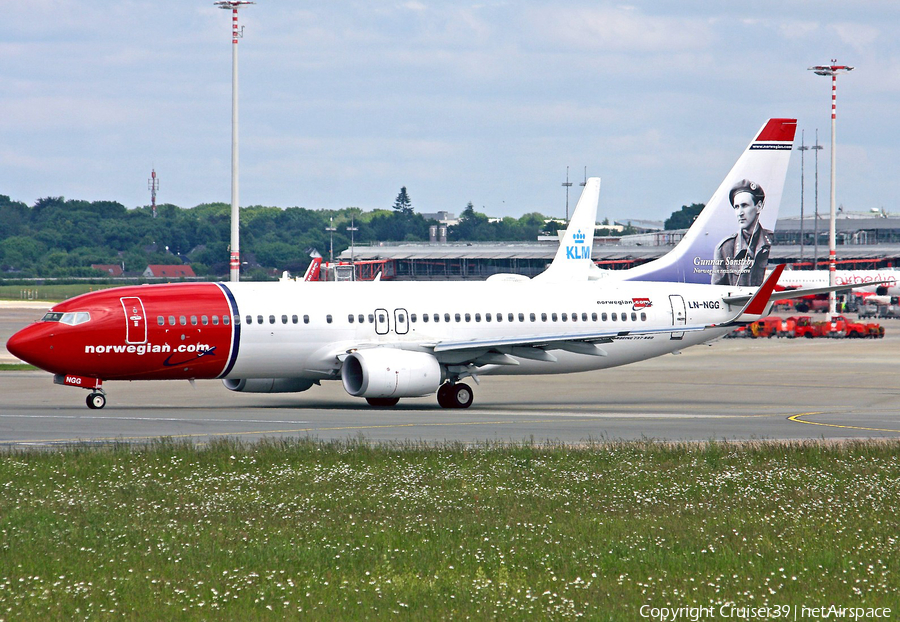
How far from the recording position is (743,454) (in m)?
25.4

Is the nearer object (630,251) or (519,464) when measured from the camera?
(519,464)

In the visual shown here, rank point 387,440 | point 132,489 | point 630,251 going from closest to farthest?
point 132,489 → point 387,440 → point 630,251

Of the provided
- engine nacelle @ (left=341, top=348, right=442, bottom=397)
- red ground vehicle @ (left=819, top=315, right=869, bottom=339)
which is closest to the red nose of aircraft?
engine nacelle @ (left=341, top=348, right=442, bottom=397)

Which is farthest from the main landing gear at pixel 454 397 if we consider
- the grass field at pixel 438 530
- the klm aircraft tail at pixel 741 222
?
the grass field at pixel 438 530

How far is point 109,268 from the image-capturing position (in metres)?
197

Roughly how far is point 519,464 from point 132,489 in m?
7.20

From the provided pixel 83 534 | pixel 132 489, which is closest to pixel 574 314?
pixel 132 489

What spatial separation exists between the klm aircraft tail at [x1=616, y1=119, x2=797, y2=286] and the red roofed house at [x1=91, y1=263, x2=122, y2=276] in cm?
15762

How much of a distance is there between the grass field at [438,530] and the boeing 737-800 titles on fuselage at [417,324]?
1131 centimetres

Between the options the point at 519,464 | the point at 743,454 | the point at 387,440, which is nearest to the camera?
the point at 519,464

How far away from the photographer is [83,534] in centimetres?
1711

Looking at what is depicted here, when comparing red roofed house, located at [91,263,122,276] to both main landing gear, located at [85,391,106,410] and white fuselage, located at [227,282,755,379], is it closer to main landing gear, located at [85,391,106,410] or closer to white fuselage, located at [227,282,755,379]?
white fuselage, located at [227,282,755,379]

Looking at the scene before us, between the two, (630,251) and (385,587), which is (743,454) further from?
(630,251)

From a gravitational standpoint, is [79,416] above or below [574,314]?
below
